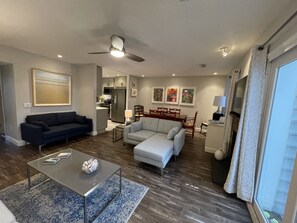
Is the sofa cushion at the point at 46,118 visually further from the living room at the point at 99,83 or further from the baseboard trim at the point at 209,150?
the baseboard trim at the point at 209,150

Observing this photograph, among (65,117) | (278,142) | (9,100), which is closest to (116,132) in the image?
(65,117)

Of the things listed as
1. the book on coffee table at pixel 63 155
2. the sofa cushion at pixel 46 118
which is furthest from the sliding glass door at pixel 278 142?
the sofa cushion at pixel 46 118

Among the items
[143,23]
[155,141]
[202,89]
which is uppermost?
[143,23]

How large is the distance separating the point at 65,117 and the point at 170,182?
3.93 metres

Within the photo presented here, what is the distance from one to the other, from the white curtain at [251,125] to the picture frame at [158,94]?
16.7 ft

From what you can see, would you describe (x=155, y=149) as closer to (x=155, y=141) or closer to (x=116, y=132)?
(x=155, y=141)

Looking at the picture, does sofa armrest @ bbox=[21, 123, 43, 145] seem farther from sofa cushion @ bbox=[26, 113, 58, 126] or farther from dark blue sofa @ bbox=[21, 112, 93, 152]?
sofa cushion @ bbox=[26, 113, 58, 126]

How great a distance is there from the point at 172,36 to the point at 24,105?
13.6 feet

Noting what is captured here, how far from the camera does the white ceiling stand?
1.52 m

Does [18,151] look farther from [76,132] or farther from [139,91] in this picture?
[139,91]

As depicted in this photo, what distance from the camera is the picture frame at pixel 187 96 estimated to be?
244 inches

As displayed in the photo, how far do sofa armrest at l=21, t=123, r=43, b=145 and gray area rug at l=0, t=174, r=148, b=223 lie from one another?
1.31 meters

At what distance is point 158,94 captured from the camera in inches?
274

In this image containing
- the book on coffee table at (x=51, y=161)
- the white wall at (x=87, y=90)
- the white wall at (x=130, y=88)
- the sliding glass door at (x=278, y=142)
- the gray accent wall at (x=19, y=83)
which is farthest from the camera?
the white wall at (x=130, y=88)
